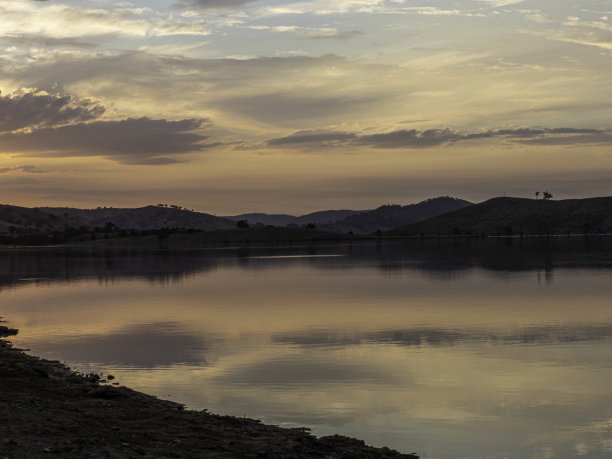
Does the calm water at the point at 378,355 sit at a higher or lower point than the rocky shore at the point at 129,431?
lower

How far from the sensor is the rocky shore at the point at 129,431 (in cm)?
1443

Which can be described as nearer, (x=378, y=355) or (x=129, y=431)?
(x=129, y=431)

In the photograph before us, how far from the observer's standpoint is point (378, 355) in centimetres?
2695

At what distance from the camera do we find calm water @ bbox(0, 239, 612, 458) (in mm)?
17891

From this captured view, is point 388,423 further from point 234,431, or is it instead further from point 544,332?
point 544,332

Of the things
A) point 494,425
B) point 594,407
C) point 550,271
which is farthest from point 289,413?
point 550,271

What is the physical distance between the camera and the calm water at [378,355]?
17891mm

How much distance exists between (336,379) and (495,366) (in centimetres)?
583

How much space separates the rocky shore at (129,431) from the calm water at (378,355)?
1293mm

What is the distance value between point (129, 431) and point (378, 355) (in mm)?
12888

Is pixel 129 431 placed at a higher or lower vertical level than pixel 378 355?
higher

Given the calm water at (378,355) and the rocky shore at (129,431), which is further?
the calm water at (378,355)

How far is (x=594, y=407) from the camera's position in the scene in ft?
62.8

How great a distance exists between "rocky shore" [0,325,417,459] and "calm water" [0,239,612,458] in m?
1.29
